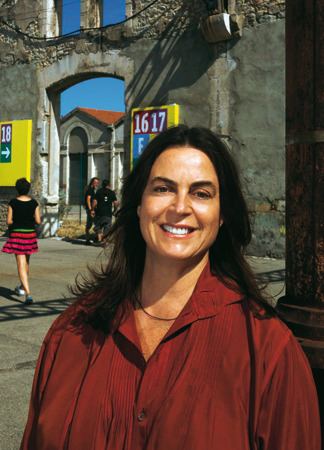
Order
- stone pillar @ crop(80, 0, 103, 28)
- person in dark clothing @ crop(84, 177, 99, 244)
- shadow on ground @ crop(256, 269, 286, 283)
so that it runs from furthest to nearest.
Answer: stone pillar @ crop(80, 0, 103, 28), person in dark clothing @ crop(84, 177, 99, 244), shadow on ground @ crop(256, 269, 286, 283)

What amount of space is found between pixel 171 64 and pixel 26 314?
8195 mm

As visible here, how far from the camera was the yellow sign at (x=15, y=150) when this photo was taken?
15500 millimetres

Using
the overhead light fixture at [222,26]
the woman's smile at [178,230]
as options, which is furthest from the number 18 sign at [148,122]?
the woman's smile at [178,230]

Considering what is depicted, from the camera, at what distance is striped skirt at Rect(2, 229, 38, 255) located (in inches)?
275

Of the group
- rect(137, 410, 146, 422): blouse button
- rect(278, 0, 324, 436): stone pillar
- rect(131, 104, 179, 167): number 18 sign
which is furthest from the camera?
rect(131, 104, 179, 167): number 18 sign

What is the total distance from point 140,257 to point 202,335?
529 millimetres

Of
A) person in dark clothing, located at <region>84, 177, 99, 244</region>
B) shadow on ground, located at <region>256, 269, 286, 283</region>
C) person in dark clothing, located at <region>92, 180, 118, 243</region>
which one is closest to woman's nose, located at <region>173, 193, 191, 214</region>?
shadow on ground, located at <region>256, 269, 286, 283</region>

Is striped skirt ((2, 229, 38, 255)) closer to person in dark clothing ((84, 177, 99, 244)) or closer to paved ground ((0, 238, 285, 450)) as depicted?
paved ground ((0, 238, 285, 450))

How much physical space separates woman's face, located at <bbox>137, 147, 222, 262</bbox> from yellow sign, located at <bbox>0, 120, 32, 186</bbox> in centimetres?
1438

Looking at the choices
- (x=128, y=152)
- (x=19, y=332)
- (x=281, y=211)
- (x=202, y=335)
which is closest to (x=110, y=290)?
(x=202, y=335)

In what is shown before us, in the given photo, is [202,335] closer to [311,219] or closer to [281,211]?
[311,219]

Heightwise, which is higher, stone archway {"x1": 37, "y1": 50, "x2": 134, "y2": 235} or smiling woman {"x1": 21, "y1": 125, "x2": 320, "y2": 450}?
stone archway {"x1": 37, "y1": 50, "x2": 134, "y2": 235}

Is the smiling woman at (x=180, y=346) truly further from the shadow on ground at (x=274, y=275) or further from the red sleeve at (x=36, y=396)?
the shadow on ground at (x=274, y=275)

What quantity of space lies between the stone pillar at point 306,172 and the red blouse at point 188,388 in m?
0.30
